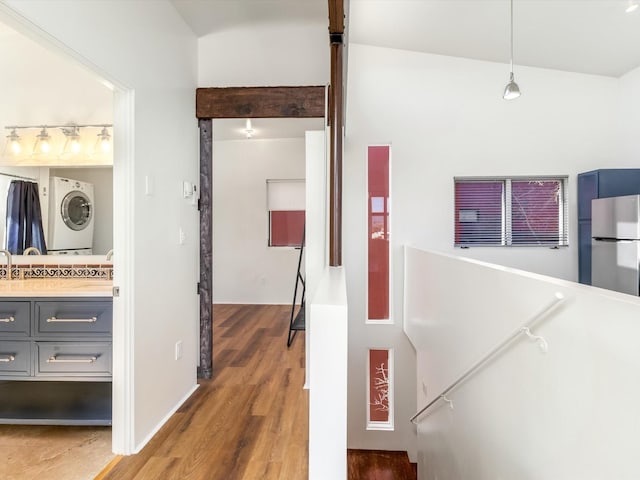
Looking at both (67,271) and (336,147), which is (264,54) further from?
(67,271)

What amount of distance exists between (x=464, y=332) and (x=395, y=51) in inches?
138

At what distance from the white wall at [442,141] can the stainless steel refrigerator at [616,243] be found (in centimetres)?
53

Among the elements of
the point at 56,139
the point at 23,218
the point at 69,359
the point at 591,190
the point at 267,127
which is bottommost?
the point at 69,359

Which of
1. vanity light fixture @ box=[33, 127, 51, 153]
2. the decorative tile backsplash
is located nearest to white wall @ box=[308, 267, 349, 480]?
the decorative tile backsplash

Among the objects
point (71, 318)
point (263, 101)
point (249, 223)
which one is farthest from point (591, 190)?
point (71, 318)

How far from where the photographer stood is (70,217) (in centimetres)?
274

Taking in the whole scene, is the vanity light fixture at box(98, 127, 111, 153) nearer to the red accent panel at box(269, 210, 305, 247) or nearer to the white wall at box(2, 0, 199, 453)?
the white wall at box(2, 0, 199, 453)

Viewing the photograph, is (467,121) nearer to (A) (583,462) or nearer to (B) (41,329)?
(A) (583,462)

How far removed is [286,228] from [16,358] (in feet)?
13.6

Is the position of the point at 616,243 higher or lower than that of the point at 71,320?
higher

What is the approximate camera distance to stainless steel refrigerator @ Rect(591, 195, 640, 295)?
2945mm

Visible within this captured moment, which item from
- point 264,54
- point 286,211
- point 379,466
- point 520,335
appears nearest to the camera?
point 520,335

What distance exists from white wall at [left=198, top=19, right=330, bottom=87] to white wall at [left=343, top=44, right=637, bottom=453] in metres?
1.23

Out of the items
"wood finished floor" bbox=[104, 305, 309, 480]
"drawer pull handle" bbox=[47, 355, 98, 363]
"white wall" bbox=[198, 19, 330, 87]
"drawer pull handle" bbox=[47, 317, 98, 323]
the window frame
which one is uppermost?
"white wall" bbox=[198, 19, 330, 87]
